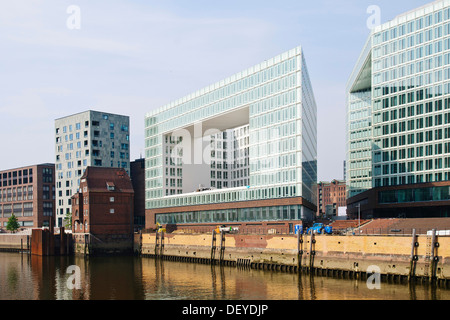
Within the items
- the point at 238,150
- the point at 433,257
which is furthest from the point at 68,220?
the point at 433,257

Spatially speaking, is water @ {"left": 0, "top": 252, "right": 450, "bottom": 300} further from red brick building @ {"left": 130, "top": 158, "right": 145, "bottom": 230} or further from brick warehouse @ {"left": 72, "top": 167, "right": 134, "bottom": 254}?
red brick building @ {"left": 130, "top": 158, "right": 145, "bottom": 230}

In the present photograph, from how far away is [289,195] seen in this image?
10938 centimetres

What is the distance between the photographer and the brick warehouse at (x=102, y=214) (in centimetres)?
14000

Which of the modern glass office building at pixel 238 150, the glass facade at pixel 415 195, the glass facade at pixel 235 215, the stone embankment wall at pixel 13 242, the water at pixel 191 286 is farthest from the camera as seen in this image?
the stone embankment wall at pixel 13 242

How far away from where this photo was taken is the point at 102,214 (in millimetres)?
142375

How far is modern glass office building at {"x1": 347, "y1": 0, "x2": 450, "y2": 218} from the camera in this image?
11400cm

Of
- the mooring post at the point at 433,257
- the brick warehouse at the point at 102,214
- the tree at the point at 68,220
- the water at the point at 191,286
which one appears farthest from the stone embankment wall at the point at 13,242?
the mooring post at the point at 433,257

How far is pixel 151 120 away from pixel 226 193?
46.0 meters

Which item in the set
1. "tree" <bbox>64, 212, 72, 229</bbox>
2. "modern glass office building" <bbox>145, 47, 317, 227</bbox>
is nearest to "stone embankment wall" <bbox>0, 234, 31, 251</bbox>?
"tree" <bbox>64, 212, 72, 229</bbox>

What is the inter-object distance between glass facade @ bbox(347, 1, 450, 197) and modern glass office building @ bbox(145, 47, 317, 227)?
18.5 m

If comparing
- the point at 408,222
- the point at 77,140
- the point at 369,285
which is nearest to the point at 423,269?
the point at 369,285

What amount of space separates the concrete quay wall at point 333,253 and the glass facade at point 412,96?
160 feet

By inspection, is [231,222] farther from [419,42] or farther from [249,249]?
[419,42]

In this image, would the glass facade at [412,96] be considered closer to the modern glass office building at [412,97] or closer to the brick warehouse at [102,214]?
the modern glass office building at [412,97]
